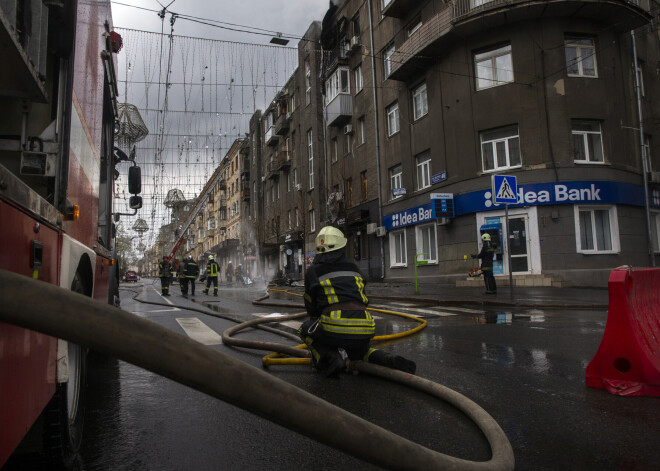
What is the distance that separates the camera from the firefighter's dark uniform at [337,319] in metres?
4.09

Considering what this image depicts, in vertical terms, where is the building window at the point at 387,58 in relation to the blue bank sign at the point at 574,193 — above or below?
above

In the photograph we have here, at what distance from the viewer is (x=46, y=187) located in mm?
2375

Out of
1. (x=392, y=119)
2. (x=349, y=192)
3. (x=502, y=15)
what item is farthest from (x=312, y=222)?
(x=502, y=15)

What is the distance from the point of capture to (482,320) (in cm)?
813

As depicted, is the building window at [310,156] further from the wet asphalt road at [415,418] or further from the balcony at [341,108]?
the wet asphalt road at [415,418]

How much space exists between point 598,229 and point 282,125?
2830 centimetres

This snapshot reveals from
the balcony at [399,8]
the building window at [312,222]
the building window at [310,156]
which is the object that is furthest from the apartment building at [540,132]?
the building window at [310,156]

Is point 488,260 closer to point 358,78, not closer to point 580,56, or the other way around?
point 580,56

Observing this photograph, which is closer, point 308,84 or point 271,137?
point 308,84

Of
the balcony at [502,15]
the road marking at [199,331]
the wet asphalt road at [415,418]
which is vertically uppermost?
the balcony at [502,15]

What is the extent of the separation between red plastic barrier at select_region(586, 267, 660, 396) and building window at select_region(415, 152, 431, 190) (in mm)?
17360

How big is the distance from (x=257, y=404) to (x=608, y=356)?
358cm

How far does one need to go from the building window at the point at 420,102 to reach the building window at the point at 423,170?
193 centimetres

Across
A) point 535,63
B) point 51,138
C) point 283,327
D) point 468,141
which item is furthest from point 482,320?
point 535,63
